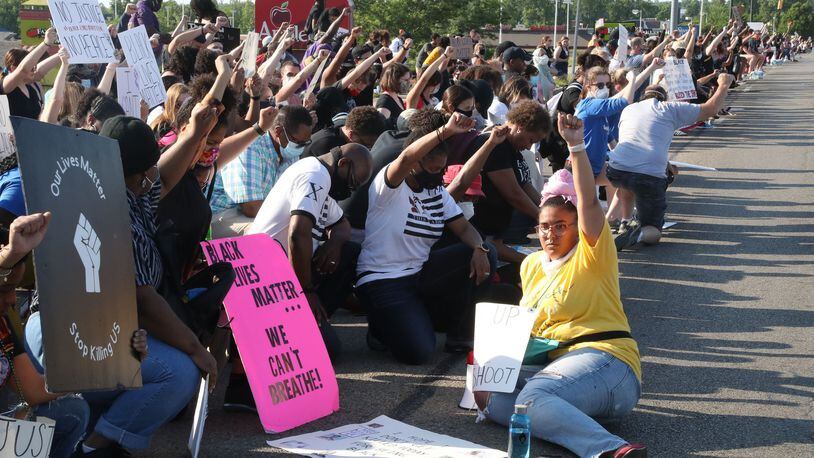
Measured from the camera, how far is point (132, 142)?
4.41 m

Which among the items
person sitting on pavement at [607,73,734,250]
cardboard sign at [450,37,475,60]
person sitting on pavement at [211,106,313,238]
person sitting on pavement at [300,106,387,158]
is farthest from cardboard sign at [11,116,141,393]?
cardboard sign at [450,37,475,60]

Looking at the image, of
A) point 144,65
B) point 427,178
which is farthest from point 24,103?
point 427,178

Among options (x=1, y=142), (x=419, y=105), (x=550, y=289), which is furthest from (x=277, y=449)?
(x=419, y=105)

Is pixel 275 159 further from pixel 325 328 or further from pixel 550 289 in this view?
pixel 550 289

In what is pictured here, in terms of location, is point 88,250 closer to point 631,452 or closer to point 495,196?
point 631,452

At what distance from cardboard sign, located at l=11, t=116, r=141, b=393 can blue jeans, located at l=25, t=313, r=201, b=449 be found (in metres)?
0.40

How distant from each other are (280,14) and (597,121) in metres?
12.6

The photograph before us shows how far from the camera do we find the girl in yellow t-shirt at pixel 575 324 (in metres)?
4.67

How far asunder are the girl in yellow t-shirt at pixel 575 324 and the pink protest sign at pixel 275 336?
0.93m

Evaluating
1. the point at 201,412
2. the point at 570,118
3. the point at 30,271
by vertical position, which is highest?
the point at 570,118

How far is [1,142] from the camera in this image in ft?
19.8

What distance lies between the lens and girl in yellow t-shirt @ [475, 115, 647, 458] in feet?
A: 15.3

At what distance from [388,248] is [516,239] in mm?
2110

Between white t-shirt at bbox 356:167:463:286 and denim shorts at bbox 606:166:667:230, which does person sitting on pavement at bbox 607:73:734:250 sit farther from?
white t-shirt at bbox 356:167:463:286
